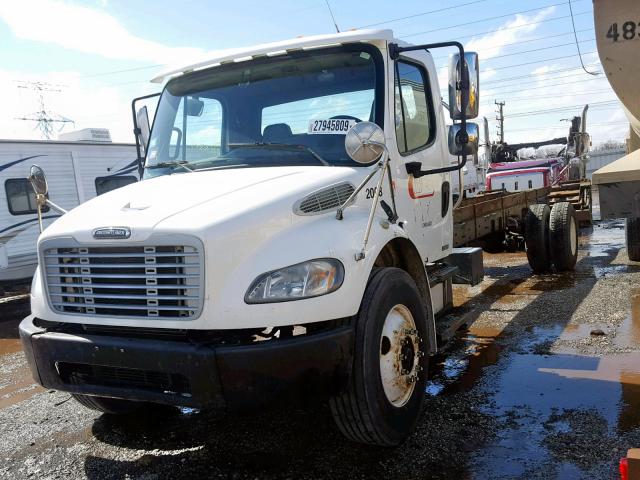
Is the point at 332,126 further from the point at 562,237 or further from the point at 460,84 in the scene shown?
the point at 562,237

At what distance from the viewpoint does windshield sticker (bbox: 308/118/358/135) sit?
3.80 metres

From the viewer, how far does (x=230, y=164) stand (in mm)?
3850

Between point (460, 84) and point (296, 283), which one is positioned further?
point (460, 84)

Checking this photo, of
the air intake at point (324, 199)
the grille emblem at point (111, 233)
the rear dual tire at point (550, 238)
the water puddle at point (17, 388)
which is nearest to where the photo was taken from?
the grille emblem at point (111, 233)

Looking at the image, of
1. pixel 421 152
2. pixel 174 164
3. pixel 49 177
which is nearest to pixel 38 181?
pixel 174 164

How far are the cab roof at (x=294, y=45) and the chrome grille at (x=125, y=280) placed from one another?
1895 millimetres

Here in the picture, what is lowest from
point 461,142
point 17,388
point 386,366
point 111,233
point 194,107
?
point 17,388

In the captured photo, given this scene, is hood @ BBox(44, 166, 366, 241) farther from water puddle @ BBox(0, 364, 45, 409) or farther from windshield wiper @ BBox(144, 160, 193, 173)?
water puddle @ BBox(0, 364, 45, 409)

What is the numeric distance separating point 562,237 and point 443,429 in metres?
5.75

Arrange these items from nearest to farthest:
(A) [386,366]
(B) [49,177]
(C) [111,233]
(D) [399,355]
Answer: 1. (C) [111,233]
2. (A) [386,366]
3. (D) [399,355]
4. (B) [49,177]

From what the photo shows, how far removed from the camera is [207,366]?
272cm

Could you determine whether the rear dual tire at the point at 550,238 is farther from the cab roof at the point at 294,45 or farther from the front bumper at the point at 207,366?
the front bumper at the point at 207,366

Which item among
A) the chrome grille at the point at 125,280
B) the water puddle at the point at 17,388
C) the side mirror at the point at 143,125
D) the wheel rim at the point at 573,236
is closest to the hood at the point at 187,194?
the chrome grille at the point at 125,280

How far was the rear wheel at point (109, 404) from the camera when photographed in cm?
399
